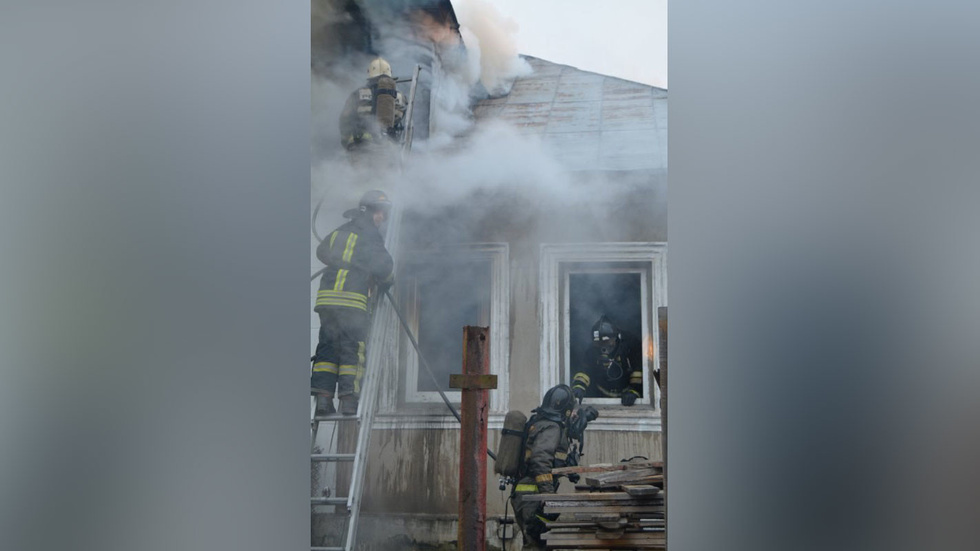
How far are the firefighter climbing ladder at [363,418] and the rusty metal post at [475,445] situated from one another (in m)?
0.31

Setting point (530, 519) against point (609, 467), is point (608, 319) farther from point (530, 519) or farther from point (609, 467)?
point (530, 519)

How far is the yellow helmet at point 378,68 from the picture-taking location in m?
2.73

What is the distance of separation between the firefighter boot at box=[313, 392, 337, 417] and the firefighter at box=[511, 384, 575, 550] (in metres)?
0.67

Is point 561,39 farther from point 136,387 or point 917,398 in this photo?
point 136,387

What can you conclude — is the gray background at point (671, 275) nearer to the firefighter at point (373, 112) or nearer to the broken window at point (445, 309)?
the firefighter at point (373, 112)

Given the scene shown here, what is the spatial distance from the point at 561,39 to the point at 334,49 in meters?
0.75

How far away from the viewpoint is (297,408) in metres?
2.44

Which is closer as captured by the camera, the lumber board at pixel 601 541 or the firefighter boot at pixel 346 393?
the lumber board at pixel 601 541

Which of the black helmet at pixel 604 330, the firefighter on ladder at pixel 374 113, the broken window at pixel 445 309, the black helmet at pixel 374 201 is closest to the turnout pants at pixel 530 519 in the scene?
the broken window at pixel 445 309

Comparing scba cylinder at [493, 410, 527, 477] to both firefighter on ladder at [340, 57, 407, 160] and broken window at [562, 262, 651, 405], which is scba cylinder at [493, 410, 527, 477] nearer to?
broken window at [562, 262, 651, 405]

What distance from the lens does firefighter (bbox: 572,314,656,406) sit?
2.59 meters

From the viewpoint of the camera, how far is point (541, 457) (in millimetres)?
2602

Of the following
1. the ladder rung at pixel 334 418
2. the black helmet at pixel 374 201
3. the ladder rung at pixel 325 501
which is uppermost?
the black helmet at pixel 374 201

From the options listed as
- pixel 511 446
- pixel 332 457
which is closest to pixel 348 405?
pixel 332 457
